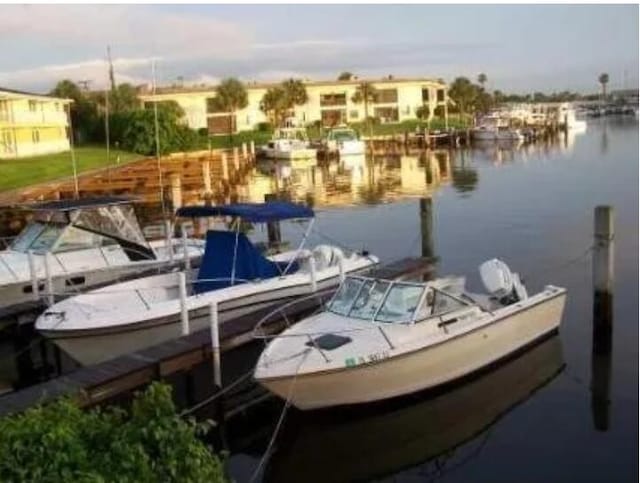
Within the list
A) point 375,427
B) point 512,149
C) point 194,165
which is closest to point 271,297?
point 375,427

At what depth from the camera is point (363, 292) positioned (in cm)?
1419

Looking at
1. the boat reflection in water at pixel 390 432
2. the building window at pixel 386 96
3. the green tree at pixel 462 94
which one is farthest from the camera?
the green tree at pixel 462 94

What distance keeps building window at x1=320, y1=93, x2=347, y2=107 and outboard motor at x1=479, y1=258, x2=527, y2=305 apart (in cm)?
10958

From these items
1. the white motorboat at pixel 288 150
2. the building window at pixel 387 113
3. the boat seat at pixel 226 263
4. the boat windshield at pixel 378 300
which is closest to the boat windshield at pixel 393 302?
the boat windshield at pixel 378 300

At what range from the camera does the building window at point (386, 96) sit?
125 metres

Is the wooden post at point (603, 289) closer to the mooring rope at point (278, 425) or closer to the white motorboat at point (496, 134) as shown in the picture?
the mooring rope at point (278, 425)

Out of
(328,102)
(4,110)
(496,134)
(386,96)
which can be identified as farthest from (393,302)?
(386,96)

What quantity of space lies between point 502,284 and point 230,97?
320ft

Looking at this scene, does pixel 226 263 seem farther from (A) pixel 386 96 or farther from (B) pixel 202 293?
(A) pixel 386 96

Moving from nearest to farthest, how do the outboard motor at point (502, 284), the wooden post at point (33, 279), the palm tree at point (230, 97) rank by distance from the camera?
the outboard motor at point (502, 284)
the wooden post at point (33, 279)
the palm tree at point (230, 97)

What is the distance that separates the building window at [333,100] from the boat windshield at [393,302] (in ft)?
365

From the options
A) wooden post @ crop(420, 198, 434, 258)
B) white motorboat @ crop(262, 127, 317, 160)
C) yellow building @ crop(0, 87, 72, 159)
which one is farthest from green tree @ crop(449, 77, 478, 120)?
wooden post @ crop(420, 198, 434, 258)

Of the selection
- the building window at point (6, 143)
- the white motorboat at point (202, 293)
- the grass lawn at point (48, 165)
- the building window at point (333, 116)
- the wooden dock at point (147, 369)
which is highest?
the building window at point (333, 116)

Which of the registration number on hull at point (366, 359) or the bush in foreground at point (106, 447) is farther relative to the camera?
the registration number on hull at point (366, 359)
